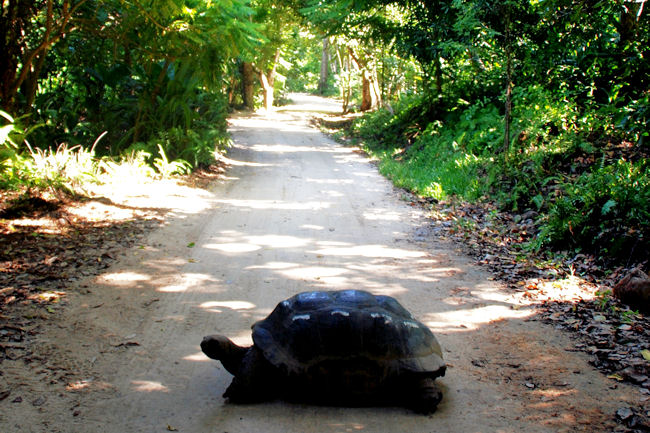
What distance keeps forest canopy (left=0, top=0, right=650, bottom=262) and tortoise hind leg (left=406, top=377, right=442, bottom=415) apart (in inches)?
130

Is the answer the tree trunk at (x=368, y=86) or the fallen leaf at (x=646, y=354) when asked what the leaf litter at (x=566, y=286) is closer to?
the fallen leaf at (x=646, y=354)

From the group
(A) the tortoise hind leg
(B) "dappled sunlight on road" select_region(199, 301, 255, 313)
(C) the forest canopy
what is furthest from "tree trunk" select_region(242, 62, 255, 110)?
(A) the tortoise hind leg

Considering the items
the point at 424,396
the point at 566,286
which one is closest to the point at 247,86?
the point at 566,286

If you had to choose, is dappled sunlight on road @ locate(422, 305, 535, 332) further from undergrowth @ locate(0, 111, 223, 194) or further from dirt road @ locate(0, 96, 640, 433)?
undergrowth @ locate(0, 111, 223, 194)

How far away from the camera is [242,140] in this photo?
20578 mm

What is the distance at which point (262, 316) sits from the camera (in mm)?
5016

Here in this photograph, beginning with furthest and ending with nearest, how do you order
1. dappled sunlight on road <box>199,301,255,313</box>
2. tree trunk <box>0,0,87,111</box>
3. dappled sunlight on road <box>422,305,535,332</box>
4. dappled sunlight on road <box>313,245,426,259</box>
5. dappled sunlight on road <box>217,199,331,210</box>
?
dappled sunlight on road <box>217,199,331,210</box> < tree trunk <box>0,0,87,111</box> < dappled sunlight on road <box>313,245,426,259</box> < dappled sunlight on road <box>199,301,255,313</box> < dappled sunlight on road <box>422,305,535,332</box>

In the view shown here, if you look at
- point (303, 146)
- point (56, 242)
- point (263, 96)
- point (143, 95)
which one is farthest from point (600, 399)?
point (263, 96)

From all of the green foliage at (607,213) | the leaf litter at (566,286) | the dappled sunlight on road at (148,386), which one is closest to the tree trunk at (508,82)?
the leaf litter at (566,286)

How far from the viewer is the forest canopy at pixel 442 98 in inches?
272

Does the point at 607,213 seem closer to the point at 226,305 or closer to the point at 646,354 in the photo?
the point at 646,354

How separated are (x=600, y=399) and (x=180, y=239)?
5606 mm

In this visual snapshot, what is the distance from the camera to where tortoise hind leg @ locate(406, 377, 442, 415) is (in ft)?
11.6

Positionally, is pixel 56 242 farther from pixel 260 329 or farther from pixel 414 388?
pixel 414 388
